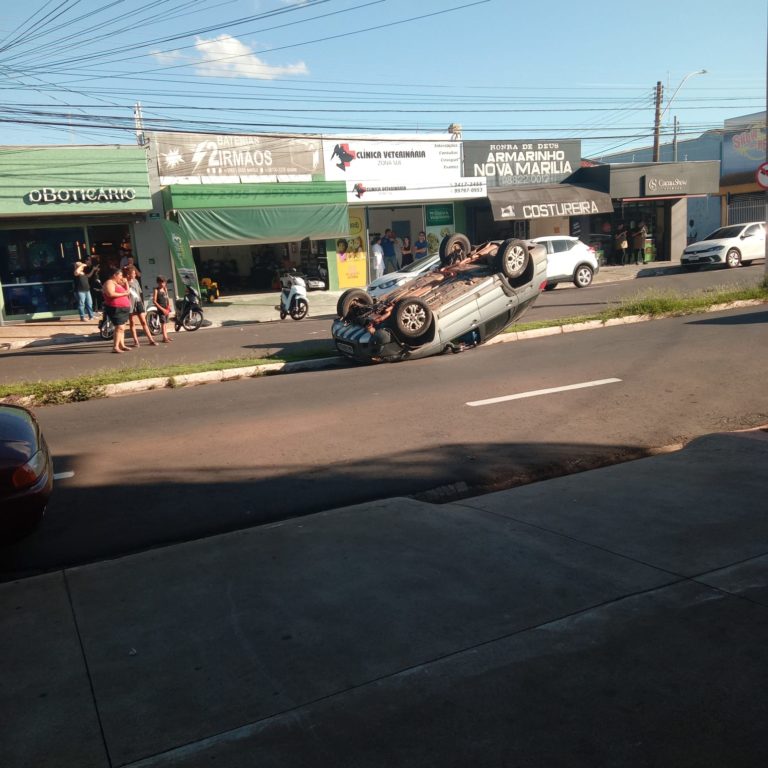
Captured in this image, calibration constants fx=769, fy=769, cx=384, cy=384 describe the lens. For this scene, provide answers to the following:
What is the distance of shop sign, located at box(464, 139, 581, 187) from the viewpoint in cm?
2906

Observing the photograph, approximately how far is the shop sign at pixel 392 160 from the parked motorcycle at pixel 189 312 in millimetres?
8761

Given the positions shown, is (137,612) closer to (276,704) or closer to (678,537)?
(276,704)

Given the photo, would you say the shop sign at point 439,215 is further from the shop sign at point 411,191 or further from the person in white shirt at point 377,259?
the person in white shirt at point 377,259

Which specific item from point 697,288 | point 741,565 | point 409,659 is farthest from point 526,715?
point 697,288

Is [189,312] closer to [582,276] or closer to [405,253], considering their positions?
[405,253]

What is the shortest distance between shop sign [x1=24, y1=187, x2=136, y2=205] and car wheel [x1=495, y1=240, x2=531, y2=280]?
42.4 ft

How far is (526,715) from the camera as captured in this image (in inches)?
121

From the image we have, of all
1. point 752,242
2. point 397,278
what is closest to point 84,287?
point 397,278

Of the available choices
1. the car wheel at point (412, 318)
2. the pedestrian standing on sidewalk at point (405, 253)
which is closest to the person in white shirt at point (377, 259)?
the pedestrian standing on sidewalk at point (405, 253)

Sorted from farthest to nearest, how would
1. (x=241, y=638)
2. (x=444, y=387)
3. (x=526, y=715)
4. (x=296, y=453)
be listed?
(x=444, y=387) < (x=296, y=453) < (x=241, y=638) < (x=526, y=715)

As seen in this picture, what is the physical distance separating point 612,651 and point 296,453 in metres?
4.28

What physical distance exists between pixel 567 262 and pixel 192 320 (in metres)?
11.9

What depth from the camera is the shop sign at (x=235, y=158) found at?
23.3 meters

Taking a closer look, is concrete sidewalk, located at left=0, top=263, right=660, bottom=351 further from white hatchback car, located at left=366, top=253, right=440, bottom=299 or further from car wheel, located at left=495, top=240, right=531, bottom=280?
car wheel, located at left=495, top=240, right=531, bottom=280
